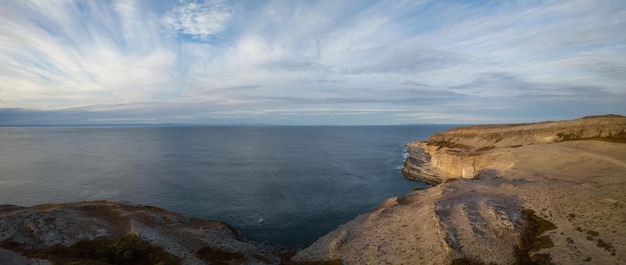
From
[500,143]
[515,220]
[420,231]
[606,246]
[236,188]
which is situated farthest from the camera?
[500,143]

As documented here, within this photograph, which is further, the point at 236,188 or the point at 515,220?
the point at 236,188

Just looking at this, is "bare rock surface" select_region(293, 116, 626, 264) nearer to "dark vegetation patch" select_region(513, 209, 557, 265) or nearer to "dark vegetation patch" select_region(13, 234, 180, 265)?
"dark vegetation patch" select_region(513, 209, 557, 265)

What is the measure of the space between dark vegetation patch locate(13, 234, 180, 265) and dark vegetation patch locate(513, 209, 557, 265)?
2555cm

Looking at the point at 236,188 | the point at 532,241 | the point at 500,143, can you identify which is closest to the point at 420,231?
the point at 532,241

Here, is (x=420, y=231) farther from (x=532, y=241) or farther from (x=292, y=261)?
(x=292, y=261)

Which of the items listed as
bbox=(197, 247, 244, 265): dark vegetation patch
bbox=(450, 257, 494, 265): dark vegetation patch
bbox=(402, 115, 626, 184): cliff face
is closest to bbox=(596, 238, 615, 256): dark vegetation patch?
bbox=(450, 257, 494, 265): dark vegetation patch

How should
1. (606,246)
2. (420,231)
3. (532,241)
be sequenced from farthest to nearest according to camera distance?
(420,231) → (532,241) → (606,246)

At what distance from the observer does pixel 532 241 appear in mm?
21234

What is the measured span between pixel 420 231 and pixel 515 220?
803cm

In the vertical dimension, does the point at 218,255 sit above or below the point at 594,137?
below

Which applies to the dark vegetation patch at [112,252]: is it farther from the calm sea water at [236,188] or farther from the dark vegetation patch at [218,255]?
the calm sea water at [236,188]

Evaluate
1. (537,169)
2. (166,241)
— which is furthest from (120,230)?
(537,169)

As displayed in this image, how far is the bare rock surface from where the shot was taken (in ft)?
65.6

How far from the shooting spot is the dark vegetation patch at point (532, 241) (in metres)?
19.1
